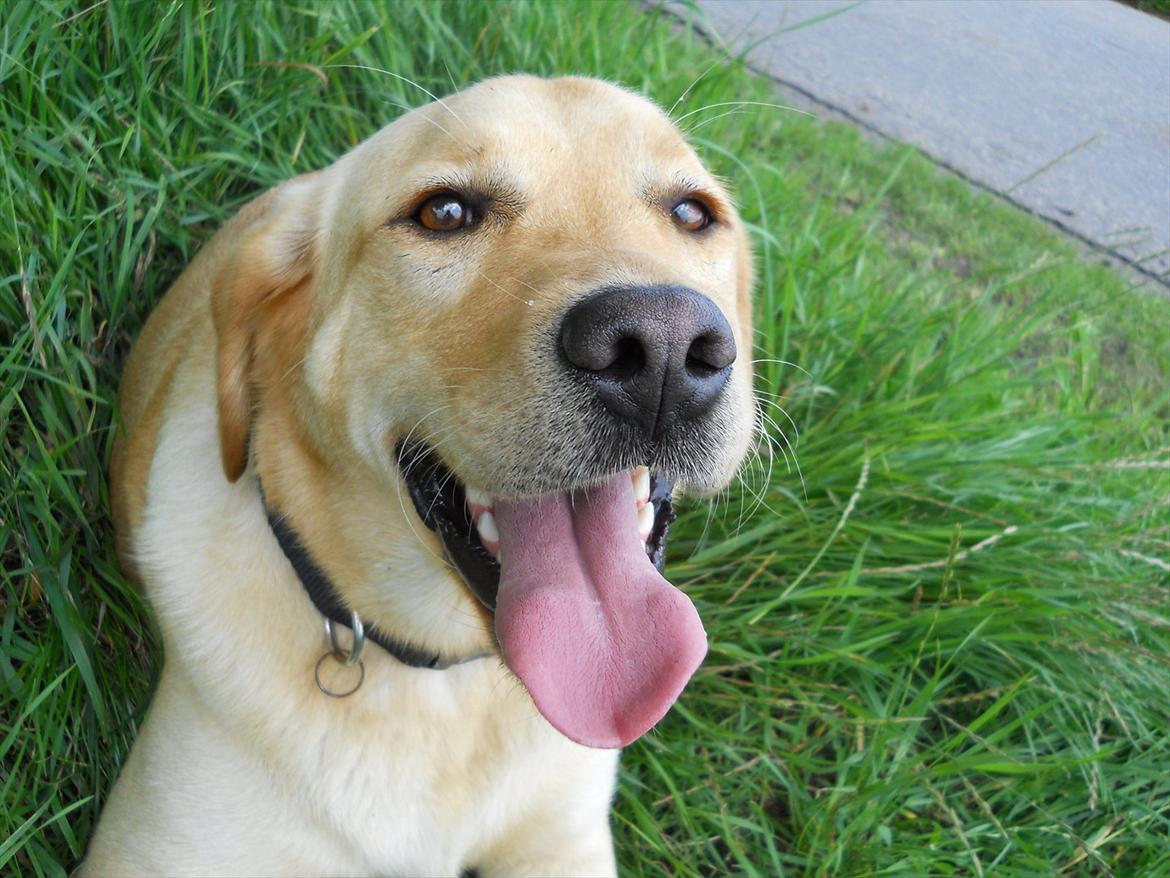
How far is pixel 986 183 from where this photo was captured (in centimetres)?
387

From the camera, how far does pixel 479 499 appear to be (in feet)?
6.39

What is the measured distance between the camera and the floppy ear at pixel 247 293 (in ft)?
7.08

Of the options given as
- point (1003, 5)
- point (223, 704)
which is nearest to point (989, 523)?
point (1003, 5)

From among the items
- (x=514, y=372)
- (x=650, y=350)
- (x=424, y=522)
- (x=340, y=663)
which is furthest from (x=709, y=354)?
(x=340, y=663)

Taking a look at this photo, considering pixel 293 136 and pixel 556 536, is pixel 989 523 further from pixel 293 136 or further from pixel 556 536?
pixel 293 136

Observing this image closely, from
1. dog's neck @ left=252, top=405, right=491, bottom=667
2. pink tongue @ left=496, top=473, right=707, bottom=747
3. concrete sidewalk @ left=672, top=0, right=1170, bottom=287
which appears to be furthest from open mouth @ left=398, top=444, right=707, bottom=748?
concrete sidewalk @ left=672, top=0, right=1170, bottom=287

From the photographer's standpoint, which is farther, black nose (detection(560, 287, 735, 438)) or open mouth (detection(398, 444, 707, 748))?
open mouth (detection(398, 444, 707, 748))

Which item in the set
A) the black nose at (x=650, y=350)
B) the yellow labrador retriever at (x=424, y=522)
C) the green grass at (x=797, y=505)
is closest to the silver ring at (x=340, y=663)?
the yellow labrador retriever at (x=424, y=522)

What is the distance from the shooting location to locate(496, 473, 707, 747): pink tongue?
6.04ft

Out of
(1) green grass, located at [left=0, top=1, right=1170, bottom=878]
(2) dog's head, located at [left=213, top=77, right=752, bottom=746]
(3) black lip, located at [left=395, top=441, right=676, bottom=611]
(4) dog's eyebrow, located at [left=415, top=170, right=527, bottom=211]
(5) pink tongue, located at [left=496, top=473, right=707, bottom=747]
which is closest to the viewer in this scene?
(2) dog's head, located at [left=213, top=77, right=752, bottom=746]

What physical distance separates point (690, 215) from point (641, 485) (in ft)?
2.26

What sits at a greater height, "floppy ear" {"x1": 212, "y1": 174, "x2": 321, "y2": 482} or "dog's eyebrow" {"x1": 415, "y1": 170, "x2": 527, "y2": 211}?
"dog's eyebrow" {"x1": 415, "y1": 170, "x2": 527, "y2": 211}

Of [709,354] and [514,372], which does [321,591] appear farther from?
[709,354]

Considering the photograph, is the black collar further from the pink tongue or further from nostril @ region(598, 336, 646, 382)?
nostril @ region(598, 336, 646, 382)
